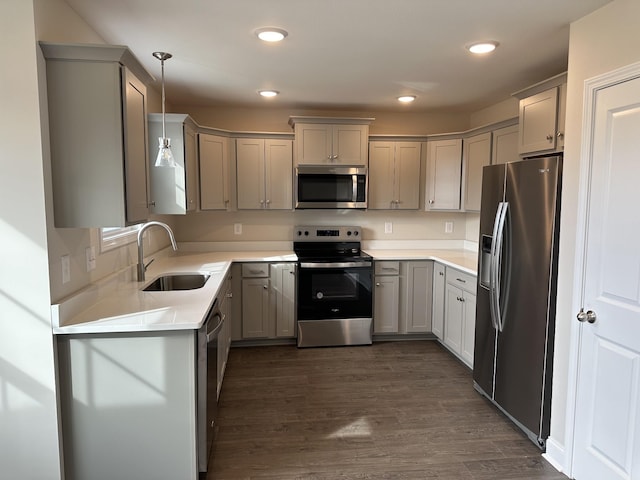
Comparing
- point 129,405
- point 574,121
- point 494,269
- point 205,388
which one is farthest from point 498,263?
point 129,405

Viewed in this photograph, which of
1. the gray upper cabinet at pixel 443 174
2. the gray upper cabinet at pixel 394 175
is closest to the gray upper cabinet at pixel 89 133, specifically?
the gray upper cabinet at pixel 394 175

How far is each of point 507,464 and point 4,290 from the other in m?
2.69

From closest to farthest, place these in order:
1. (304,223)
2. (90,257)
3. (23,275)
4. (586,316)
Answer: (23,275) < (586,316) < (90,257) < (304,223)

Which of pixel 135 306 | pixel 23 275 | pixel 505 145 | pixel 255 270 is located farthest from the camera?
pixel 255 270

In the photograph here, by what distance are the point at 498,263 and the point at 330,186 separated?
6.57 feet

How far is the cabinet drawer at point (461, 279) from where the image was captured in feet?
11.2

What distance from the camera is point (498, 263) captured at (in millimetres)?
2674

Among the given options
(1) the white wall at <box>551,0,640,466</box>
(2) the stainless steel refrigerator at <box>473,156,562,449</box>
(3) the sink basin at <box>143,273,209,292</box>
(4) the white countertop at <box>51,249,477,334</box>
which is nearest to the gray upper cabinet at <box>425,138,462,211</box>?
(4) the white countertop at <box>51,249,477,334</box>

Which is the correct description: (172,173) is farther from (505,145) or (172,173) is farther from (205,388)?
(505,145)

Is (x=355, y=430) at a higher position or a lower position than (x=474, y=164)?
lower

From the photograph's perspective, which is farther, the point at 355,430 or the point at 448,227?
the point at 448,227

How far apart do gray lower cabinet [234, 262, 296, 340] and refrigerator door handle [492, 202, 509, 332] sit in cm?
192

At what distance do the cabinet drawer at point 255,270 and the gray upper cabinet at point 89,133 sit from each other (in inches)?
79.8

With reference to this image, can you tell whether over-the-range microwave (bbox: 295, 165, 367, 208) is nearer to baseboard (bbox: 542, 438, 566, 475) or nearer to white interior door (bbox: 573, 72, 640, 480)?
white interior door (bbox: 573, 72, 640, 480)
